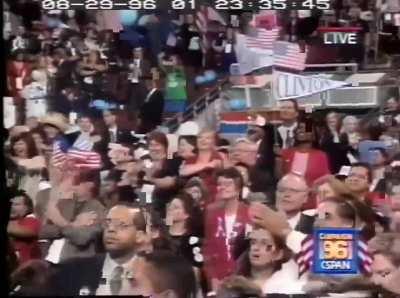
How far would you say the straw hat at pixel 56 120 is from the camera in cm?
514

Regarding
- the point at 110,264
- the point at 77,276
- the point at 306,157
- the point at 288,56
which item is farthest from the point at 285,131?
the point at 77,276

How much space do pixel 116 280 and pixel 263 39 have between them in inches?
60.2

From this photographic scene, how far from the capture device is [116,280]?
Result: 519cm

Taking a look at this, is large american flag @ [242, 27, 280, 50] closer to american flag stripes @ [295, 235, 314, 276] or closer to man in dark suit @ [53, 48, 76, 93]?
man in dark suit @ [53, 48, 76, 93]

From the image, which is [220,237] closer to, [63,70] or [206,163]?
[206,163]

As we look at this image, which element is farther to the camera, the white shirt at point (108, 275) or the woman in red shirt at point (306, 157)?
the white shirt at point (108, 275)

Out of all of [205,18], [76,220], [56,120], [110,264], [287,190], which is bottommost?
[110,264]

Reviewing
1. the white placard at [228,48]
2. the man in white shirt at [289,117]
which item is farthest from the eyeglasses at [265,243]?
the white placard at [228,48]

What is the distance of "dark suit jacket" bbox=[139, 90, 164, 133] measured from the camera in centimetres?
511

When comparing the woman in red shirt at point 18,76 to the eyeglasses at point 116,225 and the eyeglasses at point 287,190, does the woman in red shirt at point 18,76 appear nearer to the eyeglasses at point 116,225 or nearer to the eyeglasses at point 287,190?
the eyeglasses at point 116,225

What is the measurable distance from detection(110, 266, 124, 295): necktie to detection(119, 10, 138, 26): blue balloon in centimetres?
133

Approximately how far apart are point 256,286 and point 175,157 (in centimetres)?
83

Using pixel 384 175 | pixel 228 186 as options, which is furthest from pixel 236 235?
pixel 384 175
